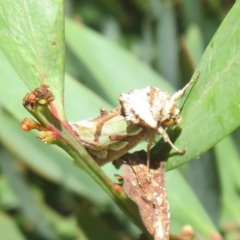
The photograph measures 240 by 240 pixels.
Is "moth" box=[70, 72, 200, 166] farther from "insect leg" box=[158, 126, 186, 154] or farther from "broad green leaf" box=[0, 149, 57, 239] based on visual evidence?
"broad green leaf" box=[0, 149, 57, 239]

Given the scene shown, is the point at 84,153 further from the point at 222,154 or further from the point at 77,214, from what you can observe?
the point at 222,154

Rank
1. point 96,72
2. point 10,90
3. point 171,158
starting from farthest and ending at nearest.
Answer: point 96,72, point 10,90, point 171,158

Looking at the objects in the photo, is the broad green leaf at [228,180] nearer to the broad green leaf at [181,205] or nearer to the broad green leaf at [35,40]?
the broad green leaf at [181,205]

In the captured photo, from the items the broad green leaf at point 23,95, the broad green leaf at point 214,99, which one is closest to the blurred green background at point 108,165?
the broad green leaf at point 23,95

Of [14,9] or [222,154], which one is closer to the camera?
[14,9]

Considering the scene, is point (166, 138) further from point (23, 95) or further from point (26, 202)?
point (26, 202)

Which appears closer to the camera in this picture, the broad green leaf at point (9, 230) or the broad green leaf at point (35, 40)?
the broad green leaf at point (35, 40)

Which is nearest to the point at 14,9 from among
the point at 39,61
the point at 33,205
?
the point at 39,61
